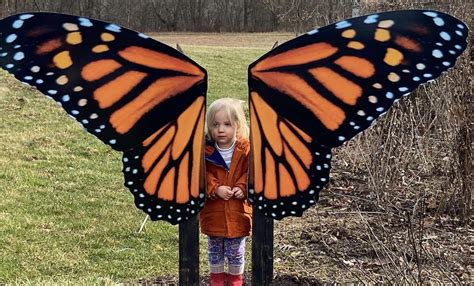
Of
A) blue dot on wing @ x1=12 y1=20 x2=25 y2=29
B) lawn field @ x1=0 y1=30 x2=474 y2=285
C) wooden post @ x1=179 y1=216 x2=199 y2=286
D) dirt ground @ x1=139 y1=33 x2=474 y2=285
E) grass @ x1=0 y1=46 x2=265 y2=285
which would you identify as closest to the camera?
blue dot on wing @ x1=12 y1=20 x2=25 y2=29

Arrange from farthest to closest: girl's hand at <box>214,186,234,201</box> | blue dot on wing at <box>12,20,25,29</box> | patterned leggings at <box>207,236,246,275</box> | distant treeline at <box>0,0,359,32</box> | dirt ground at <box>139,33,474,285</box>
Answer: distant treeline at <box>0,0,359,32</box>, dirt ground at <box>139,33,474,285</box>, patterned leggings at <box>207,236,246,275</box>, girl's hand at <box>214,186,234,201</box>, blue dot on wing at <box>12,20,25,29</box>

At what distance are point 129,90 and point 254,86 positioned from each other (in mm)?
496

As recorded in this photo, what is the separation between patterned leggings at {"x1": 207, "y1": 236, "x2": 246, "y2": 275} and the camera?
11.7ft

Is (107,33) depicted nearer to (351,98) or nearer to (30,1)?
(351,98)

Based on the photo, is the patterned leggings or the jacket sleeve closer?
the jacket sleeve

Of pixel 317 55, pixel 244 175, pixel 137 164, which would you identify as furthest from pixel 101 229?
pixel 317 55

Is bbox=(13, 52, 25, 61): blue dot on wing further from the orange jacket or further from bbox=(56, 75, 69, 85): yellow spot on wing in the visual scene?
the orange jacket

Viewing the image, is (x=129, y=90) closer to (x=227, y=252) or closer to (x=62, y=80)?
(x=62, y=80)

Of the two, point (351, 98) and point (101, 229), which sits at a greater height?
point (351, 98)

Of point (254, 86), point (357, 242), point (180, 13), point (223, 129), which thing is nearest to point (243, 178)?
point (223, 129)

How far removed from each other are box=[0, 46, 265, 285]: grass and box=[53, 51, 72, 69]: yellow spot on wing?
1825mm

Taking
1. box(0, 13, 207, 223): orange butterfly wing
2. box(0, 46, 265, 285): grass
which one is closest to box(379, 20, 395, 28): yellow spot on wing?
box(0, 13, 207, 223): orange butterfly wing

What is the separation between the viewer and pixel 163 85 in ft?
8.75

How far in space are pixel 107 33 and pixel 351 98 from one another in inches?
38.3
